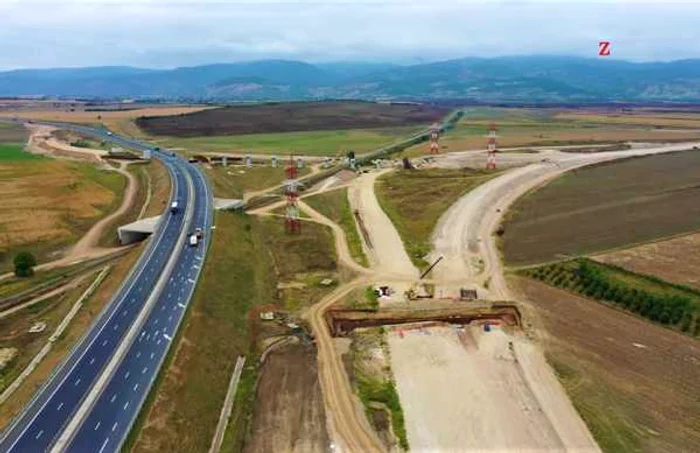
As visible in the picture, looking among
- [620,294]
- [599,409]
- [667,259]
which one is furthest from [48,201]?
[667,259]

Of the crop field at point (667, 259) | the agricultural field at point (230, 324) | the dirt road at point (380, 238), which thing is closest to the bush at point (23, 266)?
the agricultural field at point (230, 324)

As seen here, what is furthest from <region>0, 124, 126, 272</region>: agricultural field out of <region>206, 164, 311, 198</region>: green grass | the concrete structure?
<region>206, 164, 311, 198</region>: green grass

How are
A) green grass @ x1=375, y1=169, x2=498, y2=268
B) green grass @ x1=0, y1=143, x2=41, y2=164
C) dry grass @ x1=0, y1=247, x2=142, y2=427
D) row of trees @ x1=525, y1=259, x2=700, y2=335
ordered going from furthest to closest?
green grass @ x1=0, y1=143, x2=41, y2=164
green grass @ x1=375, y1=169, x2=498, y2=268
row of trees @ x1=525, y1=259, x2=700, y2=335
dry grass @ x1=0, y1=247, x2=142, y2=427

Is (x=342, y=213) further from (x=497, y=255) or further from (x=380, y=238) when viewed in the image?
(x=497, y=255)

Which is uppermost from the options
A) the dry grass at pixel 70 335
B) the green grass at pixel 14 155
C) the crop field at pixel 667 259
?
the green grass at pixel 14 155

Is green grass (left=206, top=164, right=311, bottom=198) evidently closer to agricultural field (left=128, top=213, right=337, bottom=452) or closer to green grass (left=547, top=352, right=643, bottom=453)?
agricultural field (left=128, top=213, right=337, bottom=452)

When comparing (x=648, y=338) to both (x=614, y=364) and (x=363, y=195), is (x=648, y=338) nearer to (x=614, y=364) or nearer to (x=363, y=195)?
(x=614, y=364)

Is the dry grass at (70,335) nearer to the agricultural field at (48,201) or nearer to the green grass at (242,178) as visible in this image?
the agricultural field at (48,201)
